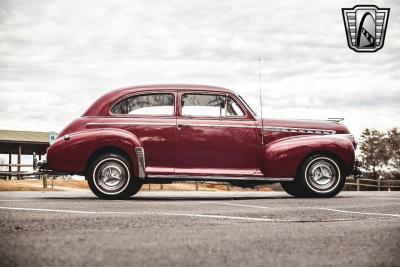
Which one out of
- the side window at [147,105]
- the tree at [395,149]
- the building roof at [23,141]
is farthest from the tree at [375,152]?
the side window at [147,105]

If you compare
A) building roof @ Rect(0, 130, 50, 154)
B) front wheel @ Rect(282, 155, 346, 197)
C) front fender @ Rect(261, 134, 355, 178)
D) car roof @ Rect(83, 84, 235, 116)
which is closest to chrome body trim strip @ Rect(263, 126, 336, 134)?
front fender @ Rect(261, 134, 355, 178)

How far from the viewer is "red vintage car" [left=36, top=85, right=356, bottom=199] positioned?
8.84 metres

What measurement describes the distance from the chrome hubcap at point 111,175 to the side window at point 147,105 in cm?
90

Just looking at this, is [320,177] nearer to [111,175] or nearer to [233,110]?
[233,110]

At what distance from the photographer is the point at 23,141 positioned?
112 feet

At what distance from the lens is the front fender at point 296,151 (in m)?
9.26

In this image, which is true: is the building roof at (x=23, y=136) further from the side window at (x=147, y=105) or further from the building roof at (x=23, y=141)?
the side window at (x=147, y=105)

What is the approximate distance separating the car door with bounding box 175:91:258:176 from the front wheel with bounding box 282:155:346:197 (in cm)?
84

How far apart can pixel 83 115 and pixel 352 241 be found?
245 inches

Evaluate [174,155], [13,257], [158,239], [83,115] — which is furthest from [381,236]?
[83,115]

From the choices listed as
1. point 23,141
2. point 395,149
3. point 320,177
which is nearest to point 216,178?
point 320,177

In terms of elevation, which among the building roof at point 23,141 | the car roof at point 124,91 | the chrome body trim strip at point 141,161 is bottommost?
the chrome body trim strip at point 141,161

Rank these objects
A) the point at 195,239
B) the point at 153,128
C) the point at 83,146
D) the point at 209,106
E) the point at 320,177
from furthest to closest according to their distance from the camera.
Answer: the point at 320,177, the point at 209,106, the point at 153,128, the point at 83,146, the point at 195,239

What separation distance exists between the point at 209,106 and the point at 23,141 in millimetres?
26960
